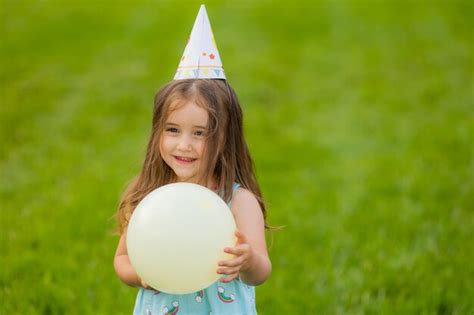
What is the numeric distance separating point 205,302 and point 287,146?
382 cm

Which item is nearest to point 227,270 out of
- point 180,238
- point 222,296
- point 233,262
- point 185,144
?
point 233,262

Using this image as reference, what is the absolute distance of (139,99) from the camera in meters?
7.27

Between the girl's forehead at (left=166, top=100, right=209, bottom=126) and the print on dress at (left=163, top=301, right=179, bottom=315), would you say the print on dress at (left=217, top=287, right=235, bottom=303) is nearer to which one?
the print on dress at (left=163, top=301, right=179, bottom=315)

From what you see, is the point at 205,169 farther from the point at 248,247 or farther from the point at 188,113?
the point at 248,247

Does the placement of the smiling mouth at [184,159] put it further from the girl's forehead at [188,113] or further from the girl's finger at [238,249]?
the girl's finger at [238,249]

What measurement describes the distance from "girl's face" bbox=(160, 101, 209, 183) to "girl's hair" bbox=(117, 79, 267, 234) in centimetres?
2

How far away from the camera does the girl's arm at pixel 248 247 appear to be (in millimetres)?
2121

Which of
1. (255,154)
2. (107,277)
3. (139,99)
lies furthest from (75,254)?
(139,99)

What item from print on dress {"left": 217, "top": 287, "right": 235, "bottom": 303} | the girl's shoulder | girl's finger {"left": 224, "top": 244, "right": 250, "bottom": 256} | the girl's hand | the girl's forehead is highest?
the girl's forehead

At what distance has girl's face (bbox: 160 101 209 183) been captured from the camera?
2.33 m

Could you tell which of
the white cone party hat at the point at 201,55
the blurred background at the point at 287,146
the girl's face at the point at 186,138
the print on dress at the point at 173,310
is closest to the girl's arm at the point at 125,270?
the print on dress at the point at 173,310

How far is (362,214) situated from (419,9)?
840 cm

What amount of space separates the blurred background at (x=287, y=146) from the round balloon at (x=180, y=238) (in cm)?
63

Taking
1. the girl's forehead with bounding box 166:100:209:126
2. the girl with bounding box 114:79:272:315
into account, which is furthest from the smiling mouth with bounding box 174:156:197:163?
the girl's forehead with bounding box 166:100:209:126
